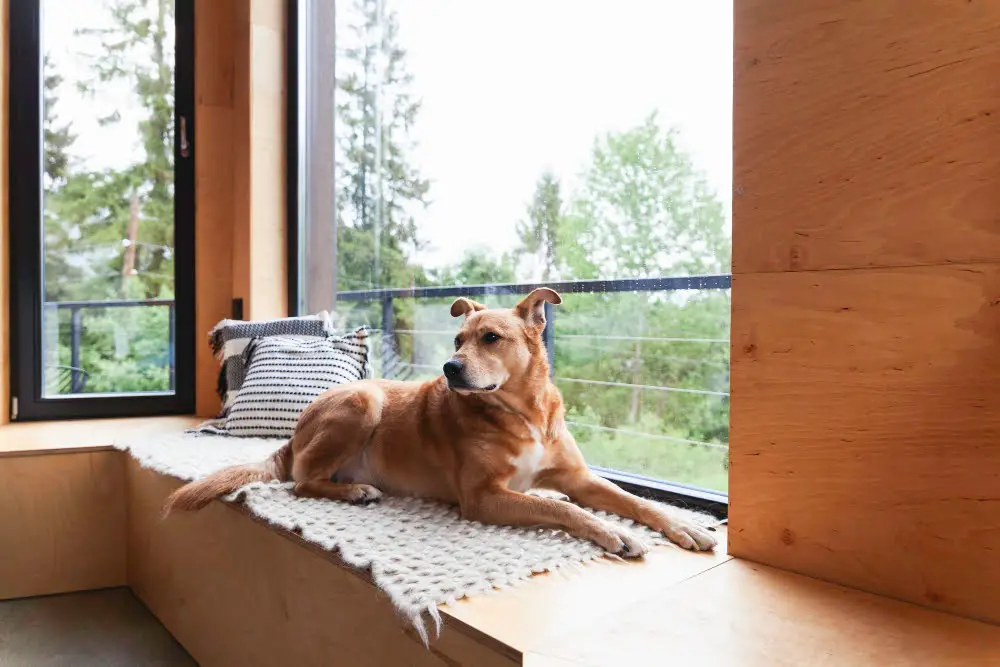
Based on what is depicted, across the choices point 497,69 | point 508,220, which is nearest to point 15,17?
point 497,69

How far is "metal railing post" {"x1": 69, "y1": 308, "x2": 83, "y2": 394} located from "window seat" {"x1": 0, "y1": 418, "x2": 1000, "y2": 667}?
124 centimetres

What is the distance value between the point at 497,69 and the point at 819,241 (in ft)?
4.95

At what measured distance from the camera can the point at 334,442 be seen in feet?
5.87

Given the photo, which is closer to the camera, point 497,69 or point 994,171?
point 994,171

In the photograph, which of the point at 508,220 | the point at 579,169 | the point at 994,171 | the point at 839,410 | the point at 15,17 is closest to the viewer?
the point at 994,171

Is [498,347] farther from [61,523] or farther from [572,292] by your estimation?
[61,523]

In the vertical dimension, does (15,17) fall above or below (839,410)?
above

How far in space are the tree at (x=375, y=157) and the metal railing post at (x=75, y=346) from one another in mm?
1211

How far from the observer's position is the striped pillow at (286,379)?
2.53 meters

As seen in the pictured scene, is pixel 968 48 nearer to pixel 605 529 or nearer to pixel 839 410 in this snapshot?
pixel 839 410

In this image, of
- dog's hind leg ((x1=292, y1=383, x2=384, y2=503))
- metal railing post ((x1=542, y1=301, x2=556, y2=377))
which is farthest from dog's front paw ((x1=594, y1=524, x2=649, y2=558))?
metal railing post ((x1=542, y1=301, x2=556, y2=377))

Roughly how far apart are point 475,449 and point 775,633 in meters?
0.76

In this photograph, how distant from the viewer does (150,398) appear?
323cm

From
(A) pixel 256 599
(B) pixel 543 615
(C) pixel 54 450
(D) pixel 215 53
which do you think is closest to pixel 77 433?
(C) pixel 54 450
